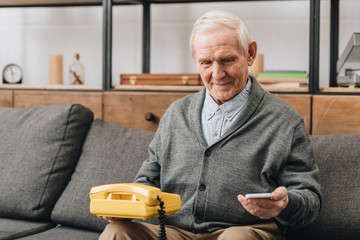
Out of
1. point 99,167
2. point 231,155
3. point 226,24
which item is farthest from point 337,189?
point 99,167

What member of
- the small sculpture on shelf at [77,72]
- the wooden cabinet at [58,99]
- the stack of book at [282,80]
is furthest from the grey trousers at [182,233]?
the small sculpture on shelf at [77,72]

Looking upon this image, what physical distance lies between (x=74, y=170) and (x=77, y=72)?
743 mm

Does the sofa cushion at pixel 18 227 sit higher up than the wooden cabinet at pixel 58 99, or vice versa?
the wooden cabinet at pixel 58 99

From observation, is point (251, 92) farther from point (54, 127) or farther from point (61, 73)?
point (61, 73)

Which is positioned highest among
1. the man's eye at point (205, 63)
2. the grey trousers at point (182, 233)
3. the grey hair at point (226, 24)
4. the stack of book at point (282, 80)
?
the grey hair at point (226, 24)

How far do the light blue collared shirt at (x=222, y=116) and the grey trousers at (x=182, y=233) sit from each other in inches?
10.6

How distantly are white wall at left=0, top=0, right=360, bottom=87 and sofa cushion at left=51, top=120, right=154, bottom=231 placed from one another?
71cm

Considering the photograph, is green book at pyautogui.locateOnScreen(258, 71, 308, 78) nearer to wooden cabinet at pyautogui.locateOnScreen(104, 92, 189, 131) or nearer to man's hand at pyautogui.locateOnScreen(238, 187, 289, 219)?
wooden cabinet at pyautogui.locateOnScreen(104, 92, 189, 131)

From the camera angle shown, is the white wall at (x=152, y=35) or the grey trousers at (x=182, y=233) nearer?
the grey trousers at (x=182, y=233)

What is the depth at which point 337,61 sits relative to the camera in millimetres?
2215

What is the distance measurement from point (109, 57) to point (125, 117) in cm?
27

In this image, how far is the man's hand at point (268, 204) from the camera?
122cm

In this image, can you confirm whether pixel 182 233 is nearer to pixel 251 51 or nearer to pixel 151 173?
pixel 151 173

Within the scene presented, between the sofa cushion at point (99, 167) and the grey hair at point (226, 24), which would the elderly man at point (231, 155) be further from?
the sofa cushion at point (99, 167)
